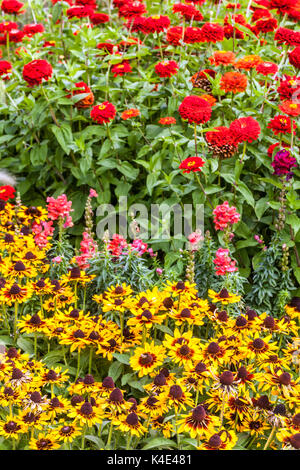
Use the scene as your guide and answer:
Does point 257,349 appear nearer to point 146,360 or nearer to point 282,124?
point 146,360

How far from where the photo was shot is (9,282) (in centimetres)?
241

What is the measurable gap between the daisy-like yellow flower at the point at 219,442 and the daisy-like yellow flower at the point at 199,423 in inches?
1.0

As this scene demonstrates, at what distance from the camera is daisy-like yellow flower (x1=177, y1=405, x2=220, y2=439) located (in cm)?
167

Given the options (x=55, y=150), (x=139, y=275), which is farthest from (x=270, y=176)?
(x=55, y=150)

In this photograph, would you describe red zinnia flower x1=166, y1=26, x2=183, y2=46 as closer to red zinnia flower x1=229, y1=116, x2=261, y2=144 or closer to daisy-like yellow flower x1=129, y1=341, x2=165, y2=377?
red zinnia flower x1=229, y1=116, x2=261, y2=144

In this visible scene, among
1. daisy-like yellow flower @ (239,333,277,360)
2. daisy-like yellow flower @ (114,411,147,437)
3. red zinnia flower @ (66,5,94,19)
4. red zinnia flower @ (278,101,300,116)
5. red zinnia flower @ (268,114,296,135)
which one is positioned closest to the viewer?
daisy-like yellow flower @ (114,411,147,437)

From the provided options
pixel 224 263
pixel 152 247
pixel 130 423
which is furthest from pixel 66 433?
pixel 152 247

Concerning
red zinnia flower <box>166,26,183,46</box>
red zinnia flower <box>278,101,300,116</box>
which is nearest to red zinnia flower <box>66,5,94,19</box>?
red zinnia flower <box>166,26,183,46</box>

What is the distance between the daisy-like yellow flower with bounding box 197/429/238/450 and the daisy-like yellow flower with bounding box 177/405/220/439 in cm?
2

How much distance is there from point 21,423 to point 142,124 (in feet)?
7.08

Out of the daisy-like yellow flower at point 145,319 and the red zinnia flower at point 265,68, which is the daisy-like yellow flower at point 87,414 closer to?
the daisy-like yellow flower at point 145,319

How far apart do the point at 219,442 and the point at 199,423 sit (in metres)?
0.08

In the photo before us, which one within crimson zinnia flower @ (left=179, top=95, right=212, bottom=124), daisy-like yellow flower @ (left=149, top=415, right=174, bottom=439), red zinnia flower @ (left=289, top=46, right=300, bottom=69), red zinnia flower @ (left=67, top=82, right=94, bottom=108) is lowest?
daisy-like yellow flower @ (left=149, top=415, right=174, bottom=439)
